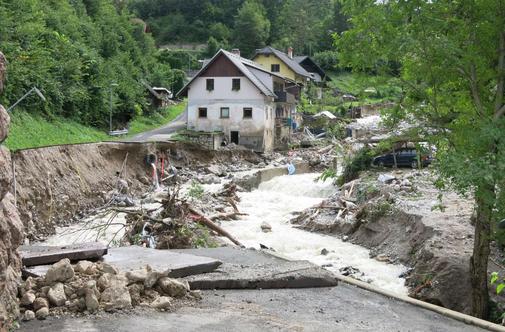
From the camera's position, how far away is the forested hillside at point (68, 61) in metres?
35.6

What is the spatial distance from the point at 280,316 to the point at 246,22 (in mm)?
96949

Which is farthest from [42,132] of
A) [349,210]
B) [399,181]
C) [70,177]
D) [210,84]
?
[399,181]

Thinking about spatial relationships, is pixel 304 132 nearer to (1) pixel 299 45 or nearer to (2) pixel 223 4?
(1) pixel 299 45

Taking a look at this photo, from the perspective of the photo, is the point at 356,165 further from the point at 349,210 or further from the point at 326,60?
the point at 326,60

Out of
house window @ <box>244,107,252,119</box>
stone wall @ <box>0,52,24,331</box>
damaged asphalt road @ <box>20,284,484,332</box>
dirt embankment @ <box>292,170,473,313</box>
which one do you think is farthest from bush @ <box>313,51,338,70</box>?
stone wall @ <box>0,52,24,331</box>

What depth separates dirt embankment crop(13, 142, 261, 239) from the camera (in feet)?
68.6

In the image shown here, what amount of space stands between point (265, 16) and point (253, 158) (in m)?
73.5

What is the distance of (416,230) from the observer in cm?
1691

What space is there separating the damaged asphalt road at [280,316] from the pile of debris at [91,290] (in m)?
0.19

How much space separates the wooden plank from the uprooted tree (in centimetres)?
575

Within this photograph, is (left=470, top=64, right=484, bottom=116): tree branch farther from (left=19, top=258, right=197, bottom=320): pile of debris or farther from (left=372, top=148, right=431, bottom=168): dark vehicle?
(left=372, top=148, right=431, bottom=168): dark vehicle

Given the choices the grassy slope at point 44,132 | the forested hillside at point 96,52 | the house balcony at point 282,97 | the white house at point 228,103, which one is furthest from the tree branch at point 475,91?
the house balcony at point 282,97

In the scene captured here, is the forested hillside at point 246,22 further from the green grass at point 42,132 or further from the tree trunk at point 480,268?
the tree trunk at point 480,268

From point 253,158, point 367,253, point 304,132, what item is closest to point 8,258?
point 367,253
